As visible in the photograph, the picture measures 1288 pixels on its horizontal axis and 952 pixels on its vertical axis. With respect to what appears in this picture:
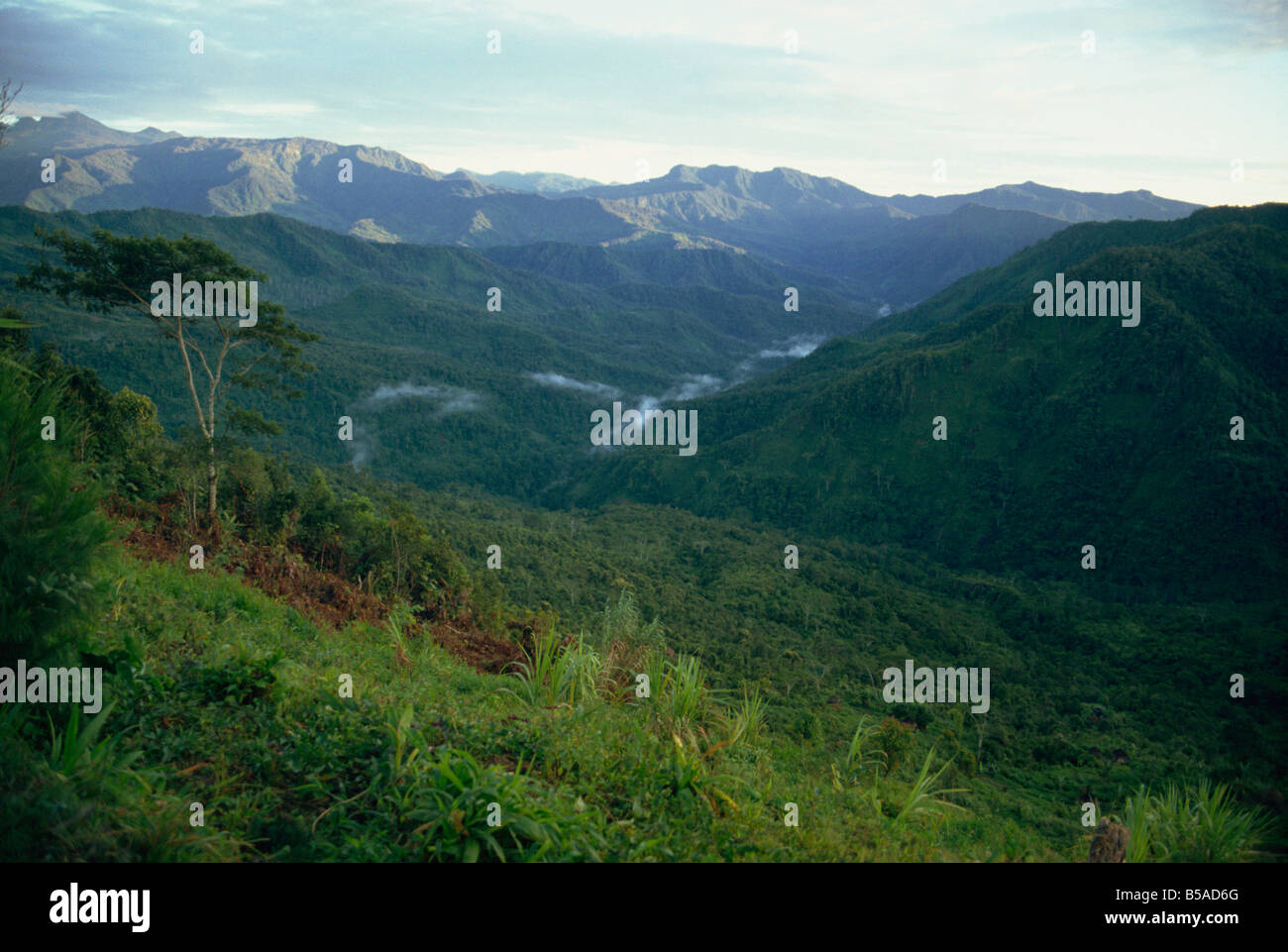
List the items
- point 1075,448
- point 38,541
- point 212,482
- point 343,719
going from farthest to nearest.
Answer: point 1075,448 → point 212,482 → point 343,719 → point 38,541

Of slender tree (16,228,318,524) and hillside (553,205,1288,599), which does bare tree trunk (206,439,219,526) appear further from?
hillside (553,205,1288,599)

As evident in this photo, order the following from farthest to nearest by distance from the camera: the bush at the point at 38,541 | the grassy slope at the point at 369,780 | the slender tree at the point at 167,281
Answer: the slender tree at the point at 167,281, the bush at the point at 38,541, the grassy slope at the point at 369,780

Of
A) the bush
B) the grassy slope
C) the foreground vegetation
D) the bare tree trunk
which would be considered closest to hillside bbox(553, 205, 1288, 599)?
the foreground vegetation

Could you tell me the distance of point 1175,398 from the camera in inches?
3054

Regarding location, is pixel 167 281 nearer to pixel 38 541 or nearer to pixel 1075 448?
pixel 38 541

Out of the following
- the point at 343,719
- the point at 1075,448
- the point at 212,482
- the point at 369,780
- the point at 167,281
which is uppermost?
the point at 167,281

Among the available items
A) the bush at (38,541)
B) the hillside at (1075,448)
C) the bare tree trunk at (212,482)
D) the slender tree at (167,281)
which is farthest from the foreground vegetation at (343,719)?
the hillside at (1075,448)

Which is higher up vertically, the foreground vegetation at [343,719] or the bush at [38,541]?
the bush at [38,541]

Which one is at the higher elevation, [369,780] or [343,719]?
[343,719]

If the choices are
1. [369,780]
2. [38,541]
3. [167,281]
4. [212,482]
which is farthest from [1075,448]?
[38,541]

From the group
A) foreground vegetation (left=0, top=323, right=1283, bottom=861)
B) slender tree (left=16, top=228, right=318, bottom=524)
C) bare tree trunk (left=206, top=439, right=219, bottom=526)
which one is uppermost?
slender tree (left=16, top=228, right=318, bottom=524)

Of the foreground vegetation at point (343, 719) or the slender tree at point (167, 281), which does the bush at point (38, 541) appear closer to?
the foreground vegetation at point (343, 719)
